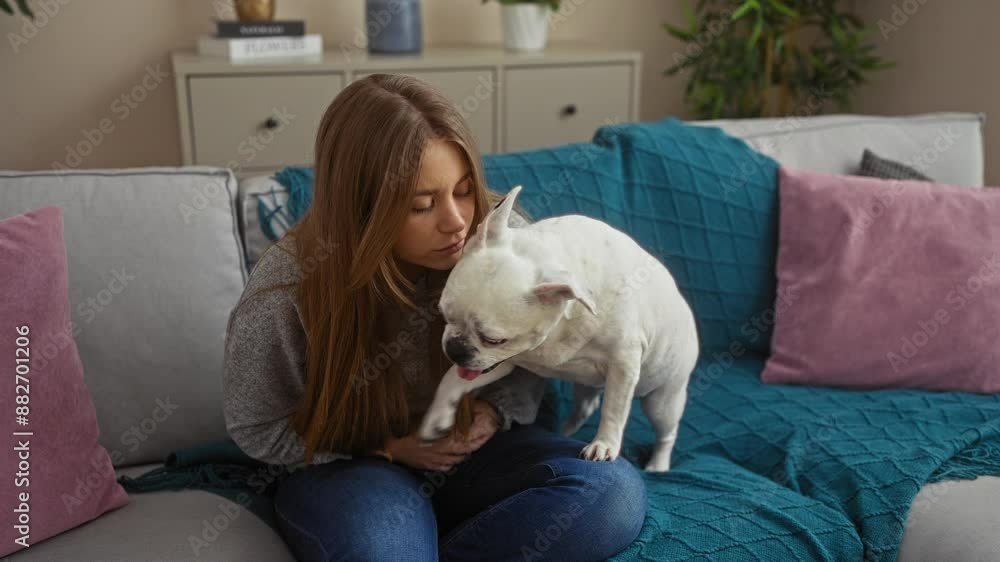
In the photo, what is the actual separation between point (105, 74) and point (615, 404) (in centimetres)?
228

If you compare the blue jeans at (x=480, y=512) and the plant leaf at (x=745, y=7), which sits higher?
the plant leaf at (x=745, y=7)

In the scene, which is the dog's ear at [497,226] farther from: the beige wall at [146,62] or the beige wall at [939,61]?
the beige wall at [939,61]

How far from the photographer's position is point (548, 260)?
1.18 m

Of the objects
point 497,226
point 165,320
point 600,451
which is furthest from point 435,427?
point 165,320

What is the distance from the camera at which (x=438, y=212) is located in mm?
1282

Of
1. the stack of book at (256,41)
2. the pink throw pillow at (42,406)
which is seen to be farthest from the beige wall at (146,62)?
the pink throw pillow at (42,406)

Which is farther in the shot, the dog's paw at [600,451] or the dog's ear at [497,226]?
the dog's paw at [600,451]

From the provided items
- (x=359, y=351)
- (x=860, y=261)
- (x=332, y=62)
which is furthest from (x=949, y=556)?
(x=332, y=62)

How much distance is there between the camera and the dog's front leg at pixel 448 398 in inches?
53.4

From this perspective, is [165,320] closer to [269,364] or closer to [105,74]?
[269,364]

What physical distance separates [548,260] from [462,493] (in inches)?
17.9

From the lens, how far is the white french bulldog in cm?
114

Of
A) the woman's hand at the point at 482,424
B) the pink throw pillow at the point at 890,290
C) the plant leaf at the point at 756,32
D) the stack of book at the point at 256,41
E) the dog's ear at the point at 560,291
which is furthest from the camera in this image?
the plant leaf at the point at 756,32

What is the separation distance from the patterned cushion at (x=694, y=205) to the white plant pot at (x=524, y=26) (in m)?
1.06
